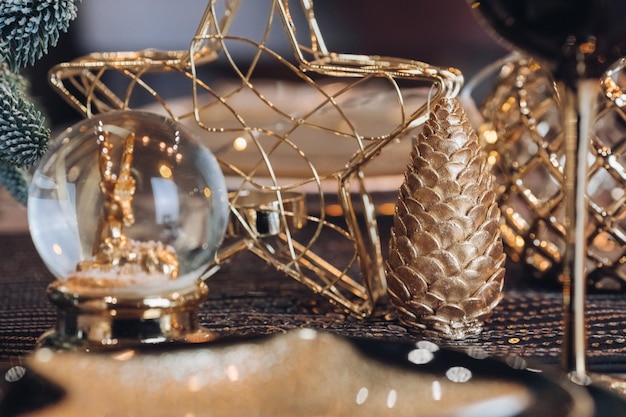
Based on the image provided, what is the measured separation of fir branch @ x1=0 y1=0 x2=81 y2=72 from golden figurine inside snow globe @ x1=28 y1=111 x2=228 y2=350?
2.7 inches

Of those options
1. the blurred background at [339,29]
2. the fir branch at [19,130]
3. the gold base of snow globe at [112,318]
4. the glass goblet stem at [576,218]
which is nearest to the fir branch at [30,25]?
the fir branch at [19,130]

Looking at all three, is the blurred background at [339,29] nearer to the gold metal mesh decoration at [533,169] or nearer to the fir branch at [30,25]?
the gold metal mesh decoration at [533,169]

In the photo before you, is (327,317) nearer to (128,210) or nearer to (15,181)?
(128,210)

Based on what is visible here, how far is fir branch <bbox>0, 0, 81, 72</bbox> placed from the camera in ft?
1.41

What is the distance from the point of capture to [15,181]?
56 centimetres

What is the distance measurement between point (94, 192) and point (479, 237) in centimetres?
21

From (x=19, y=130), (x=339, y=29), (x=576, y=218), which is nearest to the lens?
(x=576, y=218)

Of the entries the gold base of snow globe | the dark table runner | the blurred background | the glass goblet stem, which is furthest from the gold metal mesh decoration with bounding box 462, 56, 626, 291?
the blurred background

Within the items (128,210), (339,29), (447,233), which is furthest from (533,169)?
(339,29)

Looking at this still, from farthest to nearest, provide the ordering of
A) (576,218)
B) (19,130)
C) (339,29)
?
(339,29) → (19,130) → (576,218)

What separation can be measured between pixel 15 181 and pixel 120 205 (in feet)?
0.67

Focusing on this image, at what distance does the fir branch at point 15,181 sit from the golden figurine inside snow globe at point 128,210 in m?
0.16

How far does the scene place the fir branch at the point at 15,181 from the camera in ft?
1.83

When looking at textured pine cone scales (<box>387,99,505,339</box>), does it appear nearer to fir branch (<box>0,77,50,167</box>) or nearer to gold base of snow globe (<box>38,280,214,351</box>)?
gold base of snow globe (<box>38,280,214,351</box>)
